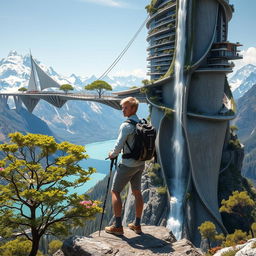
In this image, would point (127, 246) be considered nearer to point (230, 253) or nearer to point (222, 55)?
point (230, 253)

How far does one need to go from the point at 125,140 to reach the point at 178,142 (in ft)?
136

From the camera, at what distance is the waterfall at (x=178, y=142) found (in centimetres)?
4728

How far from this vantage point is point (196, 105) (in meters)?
49.5

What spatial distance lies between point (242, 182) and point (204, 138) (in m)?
13.4

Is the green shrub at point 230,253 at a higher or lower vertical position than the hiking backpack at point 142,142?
lower

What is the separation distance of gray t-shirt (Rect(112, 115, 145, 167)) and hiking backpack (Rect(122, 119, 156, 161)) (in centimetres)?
15

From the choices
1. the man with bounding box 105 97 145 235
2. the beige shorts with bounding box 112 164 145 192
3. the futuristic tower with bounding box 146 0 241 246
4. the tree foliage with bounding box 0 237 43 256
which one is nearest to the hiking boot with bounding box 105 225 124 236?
the man with bounding box 105 97 145 235

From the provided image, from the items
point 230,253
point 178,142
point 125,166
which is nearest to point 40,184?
point 125,166

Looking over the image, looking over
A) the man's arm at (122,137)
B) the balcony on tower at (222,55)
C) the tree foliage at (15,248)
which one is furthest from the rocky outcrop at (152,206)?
the man's arm at (122,137)

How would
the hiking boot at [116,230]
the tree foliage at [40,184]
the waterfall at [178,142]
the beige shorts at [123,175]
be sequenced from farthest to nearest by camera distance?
the waterfall at [178,142]
the tree foliage at [40,184]
the hiking boot at [116,230]
the beige shorts at [123,175]

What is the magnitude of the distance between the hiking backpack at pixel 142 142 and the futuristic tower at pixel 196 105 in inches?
1524

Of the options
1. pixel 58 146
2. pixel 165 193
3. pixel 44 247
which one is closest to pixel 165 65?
pixel 165 193

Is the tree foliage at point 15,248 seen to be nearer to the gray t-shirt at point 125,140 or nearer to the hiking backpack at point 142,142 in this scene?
the gray t-shirt at point 125,140

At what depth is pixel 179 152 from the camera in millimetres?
50281
